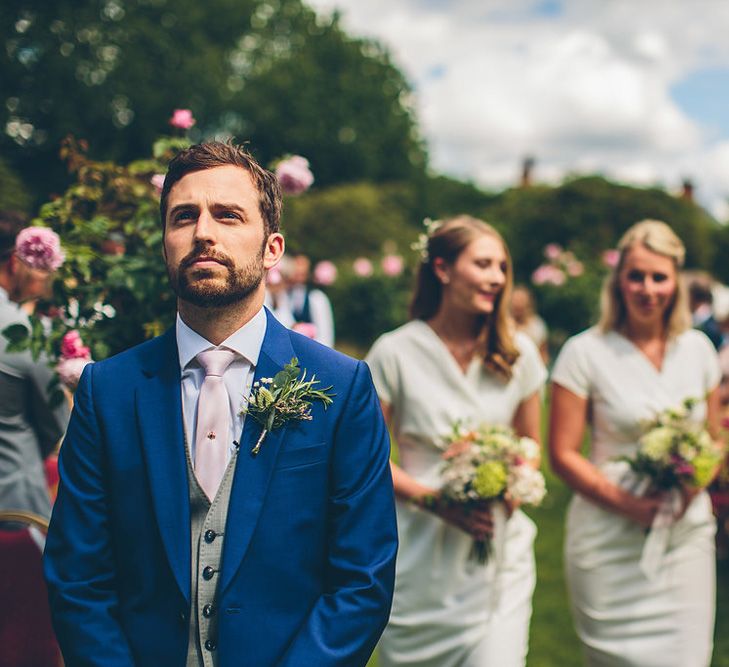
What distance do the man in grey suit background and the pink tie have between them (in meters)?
1.55

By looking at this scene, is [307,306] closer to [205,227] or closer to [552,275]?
[552,275]

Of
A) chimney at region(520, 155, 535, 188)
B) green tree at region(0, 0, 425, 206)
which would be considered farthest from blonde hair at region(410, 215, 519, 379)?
chimney at region(520, 155, 535, 188)

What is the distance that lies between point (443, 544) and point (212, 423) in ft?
6.48

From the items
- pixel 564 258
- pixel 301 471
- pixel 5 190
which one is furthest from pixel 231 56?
pixel 301 471

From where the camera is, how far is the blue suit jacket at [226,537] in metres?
2.16

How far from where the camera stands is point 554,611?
20.8ft

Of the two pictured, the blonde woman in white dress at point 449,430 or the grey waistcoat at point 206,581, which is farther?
the blonde woman in white dress at point 449,430

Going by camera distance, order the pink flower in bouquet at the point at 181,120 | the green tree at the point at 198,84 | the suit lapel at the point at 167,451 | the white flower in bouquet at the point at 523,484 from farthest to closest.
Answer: the green tree at the point at 198,84, the white flower in bouquet at the point at 523,484, the pink flower in bouquet at the point at 181,120, the suit lapel at the point at 167,451

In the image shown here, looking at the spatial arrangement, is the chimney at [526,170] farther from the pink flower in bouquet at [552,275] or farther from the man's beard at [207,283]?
the man's beard at [207,283]

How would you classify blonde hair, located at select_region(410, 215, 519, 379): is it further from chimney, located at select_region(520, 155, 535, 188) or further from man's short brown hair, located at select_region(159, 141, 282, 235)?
chimney, located at select_region(520, 155, 535, 188)

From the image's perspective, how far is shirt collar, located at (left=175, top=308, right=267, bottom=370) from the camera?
2336mm

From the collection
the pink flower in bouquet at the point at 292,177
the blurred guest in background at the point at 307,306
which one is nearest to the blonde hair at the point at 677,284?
the pink flower in bouquet at the point at 292,177

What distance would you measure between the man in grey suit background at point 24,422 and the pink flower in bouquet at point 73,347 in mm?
455

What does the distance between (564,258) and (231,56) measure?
23929mm
